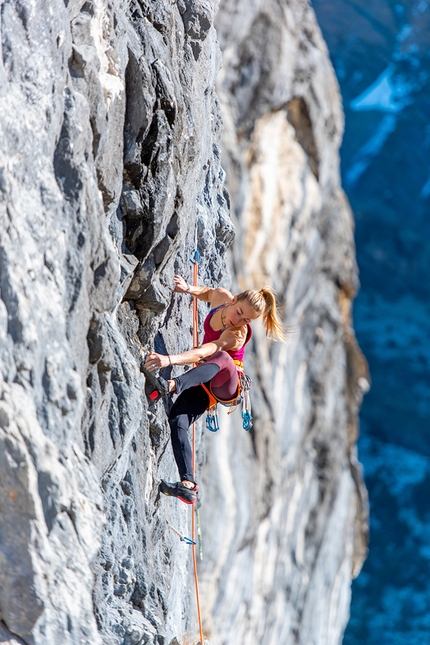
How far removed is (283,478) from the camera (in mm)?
16109

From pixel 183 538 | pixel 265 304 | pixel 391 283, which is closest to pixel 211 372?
pixel 265 304

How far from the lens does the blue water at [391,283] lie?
29312mm

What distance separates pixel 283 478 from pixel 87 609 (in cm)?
1264

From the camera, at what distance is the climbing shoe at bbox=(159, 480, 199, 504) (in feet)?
17.3

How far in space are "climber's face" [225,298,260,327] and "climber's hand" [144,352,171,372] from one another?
63 cm

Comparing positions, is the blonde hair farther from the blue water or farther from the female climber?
the blue water

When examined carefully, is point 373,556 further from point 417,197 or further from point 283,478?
point 417,197

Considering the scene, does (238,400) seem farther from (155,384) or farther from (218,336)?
(155,384)

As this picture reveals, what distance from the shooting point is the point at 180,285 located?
5656 mm

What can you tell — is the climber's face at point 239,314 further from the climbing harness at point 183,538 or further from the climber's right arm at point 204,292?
the climbing harness at point 183,538

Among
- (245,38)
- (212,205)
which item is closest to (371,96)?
(245,38)

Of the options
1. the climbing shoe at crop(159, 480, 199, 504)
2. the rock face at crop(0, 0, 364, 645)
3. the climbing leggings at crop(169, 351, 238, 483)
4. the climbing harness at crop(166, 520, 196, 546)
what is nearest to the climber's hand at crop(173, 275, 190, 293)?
the rock face at crop(0, 0, 364, 645)

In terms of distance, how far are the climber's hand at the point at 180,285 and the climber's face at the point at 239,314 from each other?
506 millimetres

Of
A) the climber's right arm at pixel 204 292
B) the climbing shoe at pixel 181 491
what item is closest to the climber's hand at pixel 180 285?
the climber's right arm at pixel 204 292
